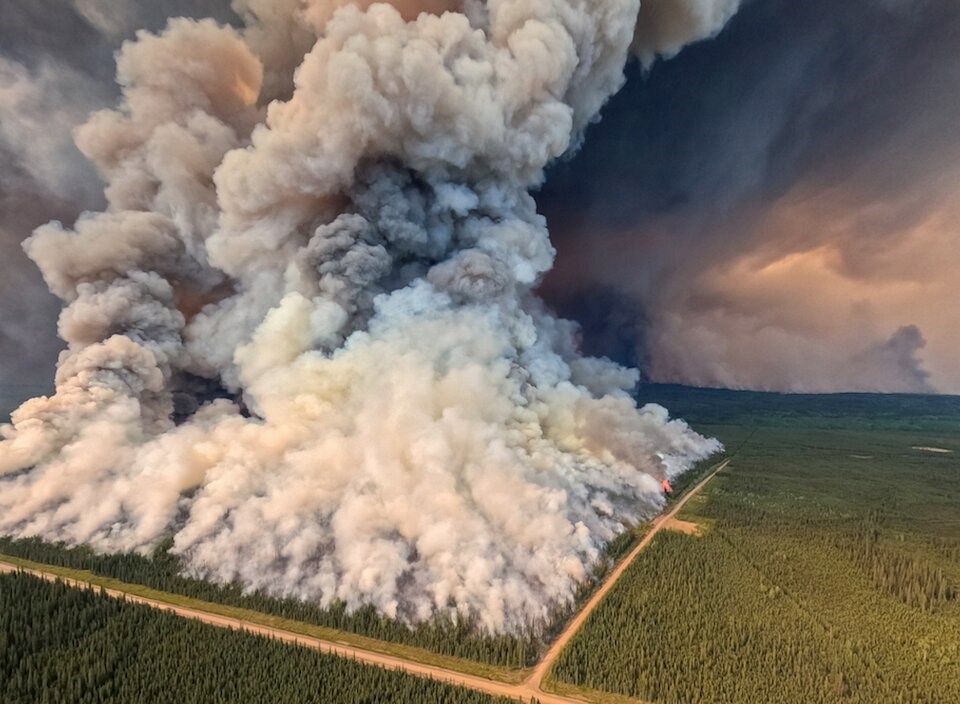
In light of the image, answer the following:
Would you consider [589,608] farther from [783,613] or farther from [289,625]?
[289,625]

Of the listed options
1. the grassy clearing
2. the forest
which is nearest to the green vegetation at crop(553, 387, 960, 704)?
the forest

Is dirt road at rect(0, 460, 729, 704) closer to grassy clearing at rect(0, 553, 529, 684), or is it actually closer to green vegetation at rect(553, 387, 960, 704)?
grassy clearing at rect(0, 553, 529, 684)

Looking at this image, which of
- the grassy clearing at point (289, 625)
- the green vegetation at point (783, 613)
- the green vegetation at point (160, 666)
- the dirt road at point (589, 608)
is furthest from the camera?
the grassy clearing at point (289, 625)

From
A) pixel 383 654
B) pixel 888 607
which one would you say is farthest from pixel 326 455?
pixel 888 607

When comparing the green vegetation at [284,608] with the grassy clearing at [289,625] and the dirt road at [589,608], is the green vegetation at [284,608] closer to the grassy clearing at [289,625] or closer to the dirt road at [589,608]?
the grassy clearing at [289,625]

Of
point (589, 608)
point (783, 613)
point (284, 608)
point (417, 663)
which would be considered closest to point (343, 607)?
point (284, 608)

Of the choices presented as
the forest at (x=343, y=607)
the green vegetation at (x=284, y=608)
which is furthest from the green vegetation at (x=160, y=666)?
the forest at (x=343, y=607)

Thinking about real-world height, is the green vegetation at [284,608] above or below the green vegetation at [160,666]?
above

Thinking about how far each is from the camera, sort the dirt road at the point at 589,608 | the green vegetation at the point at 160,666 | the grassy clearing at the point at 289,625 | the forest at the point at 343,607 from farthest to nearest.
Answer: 1. the forest at the point at 343,607
2. the grassy clearing at the point at 289,625
3. the dirt road at the point at 589,608
4. the green vegetation at the point at 160,666

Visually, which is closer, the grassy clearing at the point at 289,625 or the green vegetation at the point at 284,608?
the grassy clearing at the point at 289,625
